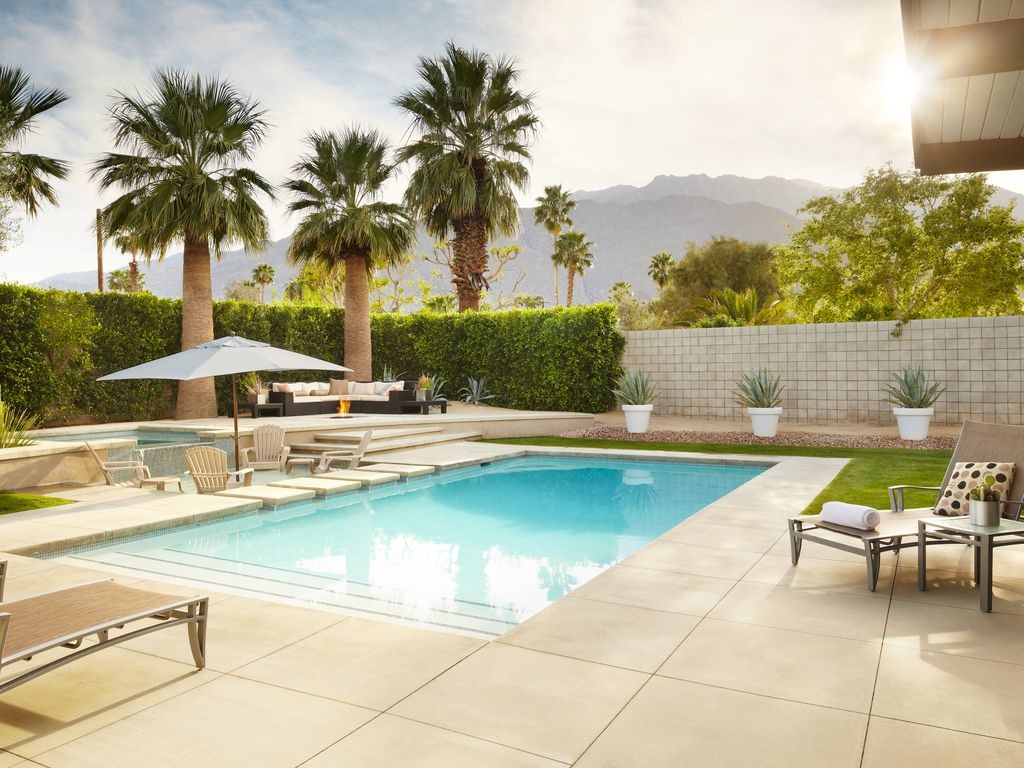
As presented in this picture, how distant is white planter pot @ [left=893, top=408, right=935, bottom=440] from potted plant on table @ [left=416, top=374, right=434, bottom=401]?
9.92 meters

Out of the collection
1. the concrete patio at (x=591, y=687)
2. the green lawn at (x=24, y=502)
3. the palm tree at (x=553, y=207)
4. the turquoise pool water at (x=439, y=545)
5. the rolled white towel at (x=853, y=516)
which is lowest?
the turquoise pool water at (x=439, y=545)

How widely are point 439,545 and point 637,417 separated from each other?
26.6 ft

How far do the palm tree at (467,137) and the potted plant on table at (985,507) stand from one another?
15.2 meters

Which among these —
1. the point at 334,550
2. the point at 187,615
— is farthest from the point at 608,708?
the point at 334,550

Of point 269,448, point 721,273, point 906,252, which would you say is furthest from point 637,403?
point 721,273

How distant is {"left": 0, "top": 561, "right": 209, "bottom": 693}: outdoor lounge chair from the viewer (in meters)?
2.59

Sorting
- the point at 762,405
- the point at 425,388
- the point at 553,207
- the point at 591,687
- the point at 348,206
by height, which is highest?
the point at 553,207

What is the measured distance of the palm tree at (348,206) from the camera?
1709 cm

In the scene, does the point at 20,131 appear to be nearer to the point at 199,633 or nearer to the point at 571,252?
the point at 199,633

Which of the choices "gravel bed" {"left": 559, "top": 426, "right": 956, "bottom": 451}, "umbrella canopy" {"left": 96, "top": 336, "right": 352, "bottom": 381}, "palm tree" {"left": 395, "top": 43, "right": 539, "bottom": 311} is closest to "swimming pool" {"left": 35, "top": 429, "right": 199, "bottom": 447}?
"umbrella canopy" {"left": 96, "top": 336, "right": 352, "bottom": 381}

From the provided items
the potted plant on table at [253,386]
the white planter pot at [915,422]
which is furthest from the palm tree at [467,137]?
the white planter pot at [915,422]

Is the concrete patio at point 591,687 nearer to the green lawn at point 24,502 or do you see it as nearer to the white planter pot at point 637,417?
the green lawn at point 24,502

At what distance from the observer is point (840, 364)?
1462cm

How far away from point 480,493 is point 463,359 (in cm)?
1010
